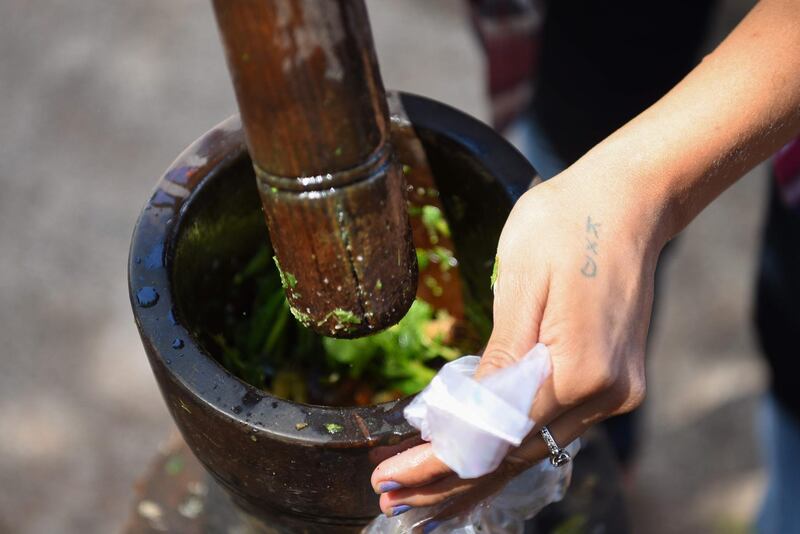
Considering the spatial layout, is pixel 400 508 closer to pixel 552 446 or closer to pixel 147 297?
pixel 552 446

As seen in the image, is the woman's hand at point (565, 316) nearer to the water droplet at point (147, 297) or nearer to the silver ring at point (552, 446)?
the silver ring at point (552, 446)

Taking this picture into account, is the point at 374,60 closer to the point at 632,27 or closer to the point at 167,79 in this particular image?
the point at 632,27

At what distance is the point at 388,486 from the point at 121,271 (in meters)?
1.90

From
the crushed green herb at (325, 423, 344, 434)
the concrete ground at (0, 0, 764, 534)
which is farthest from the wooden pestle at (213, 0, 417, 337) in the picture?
the concrete ground at (0, 0, 764, 534)

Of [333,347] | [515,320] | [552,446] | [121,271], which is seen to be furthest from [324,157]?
[121,271]

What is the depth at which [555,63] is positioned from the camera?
1.86 metres

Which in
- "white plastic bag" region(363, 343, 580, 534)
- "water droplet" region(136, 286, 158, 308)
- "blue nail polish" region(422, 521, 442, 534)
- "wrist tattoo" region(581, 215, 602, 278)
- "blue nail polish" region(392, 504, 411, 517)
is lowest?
"blue nail polish" region(422, 521, 442, 534)

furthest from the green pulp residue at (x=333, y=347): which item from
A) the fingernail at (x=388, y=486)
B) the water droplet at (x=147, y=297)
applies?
the fingernail at (x=388, y=486)

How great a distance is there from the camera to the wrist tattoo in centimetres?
82

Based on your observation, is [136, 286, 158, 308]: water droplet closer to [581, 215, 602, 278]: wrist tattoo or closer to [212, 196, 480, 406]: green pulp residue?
[212, 196, 480, 406]: green pulp residue

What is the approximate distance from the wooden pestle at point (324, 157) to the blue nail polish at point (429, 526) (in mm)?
215

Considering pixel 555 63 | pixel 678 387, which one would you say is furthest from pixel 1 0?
pixel 678 387

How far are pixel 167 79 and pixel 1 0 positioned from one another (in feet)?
2.59

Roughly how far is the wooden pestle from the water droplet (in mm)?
135
